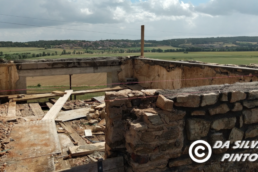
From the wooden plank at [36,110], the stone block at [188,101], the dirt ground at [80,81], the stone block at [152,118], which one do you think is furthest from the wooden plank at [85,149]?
the dirt ground at [80,81]

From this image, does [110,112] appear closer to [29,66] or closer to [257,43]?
[29,66]

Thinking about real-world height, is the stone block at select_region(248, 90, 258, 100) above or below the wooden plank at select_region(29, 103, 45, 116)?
above

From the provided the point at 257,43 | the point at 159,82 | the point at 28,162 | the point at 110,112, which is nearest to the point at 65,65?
the point at 159,82

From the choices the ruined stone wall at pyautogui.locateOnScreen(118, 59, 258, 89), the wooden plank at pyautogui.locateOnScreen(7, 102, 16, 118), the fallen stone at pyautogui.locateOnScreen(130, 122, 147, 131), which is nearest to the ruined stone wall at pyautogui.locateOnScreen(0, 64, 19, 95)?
the wooden plank at pyautogui.locateOnScreen(7, 102, 16, 118)

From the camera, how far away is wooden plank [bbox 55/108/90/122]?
22.1ft

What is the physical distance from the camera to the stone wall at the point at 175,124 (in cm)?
265

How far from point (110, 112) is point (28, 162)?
201 centimetres

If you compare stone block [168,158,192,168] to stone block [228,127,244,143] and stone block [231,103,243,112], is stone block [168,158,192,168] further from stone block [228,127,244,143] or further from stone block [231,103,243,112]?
stone block [231,103,243,112]

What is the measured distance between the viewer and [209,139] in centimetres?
301

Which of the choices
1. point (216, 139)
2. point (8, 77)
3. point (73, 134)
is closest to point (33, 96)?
point (8, 77)

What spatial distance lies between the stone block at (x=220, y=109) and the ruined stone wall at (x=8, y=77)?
8.17m

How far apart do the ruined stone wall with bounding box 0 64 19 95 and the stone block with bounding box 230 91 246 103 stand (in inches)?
327

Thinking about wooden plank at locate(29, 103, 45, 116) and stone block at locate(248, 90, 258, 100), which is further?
wooden plank at locate(29, 103, 45, 116)

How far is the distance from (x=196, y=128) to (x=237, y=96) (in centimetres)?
75
